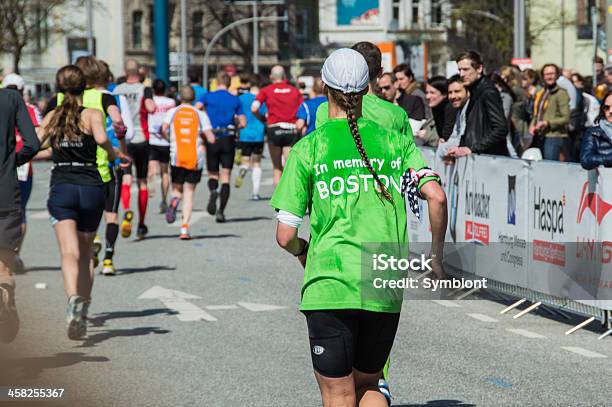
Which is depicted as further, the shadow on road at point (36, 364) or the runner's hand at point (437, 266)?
the shadow on road at point (36, 364)

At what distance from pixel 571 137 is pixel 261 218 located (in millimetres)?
4407

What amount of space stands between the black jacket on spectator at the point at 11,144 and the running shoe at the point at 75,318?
2.51 feet

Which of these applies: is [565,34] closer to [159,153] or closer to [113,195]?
[159,153]

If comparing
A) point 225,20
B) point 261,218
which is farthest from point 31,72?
point 261,218

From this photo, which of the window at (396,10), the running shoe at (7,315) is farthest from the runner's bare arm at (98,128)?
the window at (396,10)

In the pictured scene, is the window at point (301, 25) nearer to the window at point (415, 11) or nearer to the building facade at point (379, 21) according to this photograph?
the building facade at point (379, 21)

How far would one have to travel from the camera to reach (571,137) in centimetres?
1945

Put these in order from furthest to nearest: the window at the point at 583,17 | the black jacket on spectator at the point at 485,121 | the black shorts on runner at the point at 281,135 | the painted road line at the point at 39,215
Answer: the window at the point at 583,17 → the black shorts on runner at the point at 281,135 → the painted road line at the point at 39,215 → the black jacket on spectator at the point at 485,121

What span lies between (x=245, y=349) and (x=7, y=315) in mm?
1594

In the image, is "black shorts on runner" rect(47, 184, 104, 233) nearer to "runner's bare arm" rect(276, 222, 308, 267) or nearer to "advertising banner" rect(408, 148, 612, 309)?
"advertising banner" rect(408, 148, 612, 309)

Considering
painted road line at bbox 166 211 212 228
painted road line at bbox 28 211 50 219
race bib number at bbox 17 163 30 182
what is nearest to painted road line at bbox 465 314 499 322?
race bib number at bbox 17 163 30 182

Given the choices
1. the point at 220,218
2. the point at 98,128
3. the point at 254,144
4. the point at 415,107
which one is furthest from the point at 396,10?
the point at 98,128

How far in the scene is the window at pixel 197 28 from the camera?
295ft

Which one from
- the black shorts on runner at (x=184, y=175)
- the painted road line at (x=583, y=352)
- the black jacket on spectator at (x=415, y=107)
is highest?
the black jacket on spectator at (x=415, y=107)
